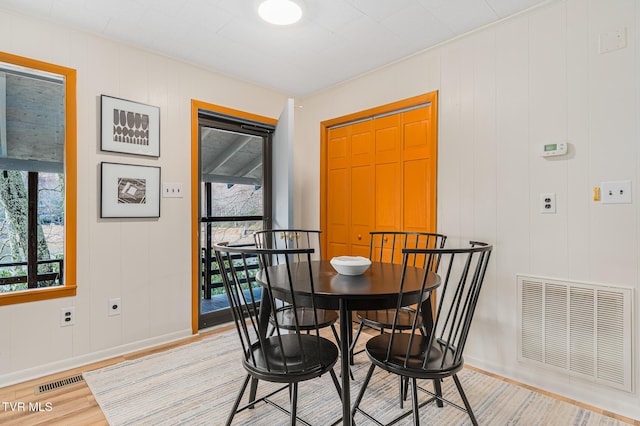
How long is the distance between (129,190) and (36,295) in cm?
91

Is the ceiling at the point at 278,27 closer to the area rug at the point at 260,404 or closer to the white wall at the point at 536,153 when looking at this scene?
the white wall at the point at 536,153

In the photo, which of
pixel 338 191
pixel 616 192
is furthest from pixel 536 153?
pixel 338 191

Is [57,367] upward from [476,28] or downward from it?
downward

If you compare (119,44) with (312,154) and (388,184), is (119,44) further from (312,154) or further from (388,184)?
(388,184)

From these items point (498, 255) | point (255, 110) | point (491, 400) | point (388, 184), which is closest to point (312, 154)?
point (255, 110)

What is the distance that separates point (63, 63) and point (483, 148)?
299 cm

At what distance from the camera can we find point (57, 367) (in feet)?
7.58

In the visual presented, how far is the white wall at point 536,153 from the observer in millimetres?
1865

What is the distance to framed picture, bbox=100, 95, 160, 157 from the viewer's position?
2512 mm

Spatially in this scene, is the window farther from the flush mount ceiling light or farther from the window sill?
the flush mount ceiling light

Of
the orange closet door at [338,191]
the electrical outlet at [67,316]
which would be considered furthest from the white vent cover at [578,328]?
the electrical outlet at [67,316]

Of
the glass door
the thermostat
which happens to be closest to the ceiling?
the glass door

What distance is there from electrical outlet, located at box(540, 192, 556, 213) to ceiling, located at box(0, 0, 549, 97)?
1188 mm

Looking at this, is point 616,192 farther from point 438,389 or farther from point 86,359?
point 86,359
